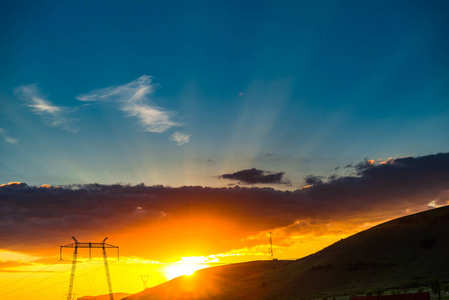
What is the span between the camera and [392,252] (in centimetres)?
19012

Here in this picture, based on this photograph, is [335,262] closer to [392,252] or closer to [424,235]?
[392,252]

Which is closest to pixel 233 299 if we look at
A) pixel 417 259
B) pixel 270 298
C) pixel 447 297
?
pixel 270 298

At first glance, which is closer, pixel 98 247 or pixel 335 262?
pixel 98 247

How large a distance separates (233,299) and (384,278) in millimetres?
66854

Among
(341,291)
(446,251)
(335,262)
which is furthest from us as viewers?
(335,262)

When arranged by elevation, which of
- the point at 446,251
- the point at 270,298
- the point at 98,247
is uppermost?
the point at 98,247

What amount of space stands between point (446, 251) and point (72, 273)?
498 feet

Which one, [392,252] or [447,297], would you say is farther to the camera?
[392,252]

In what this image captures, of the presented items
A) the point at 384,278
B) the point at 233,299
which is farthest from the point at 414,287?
the point at 233,299

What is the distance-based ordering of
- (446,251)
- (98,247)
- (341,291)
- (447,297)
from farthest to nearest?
(98,247) → (446,251) → (341,291) → (447,297)

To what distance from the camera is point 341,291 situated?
154 meters

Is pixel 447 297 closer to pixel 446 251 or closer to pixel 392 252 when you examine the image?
pixel 446 251

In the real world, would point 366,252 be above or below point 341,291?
above

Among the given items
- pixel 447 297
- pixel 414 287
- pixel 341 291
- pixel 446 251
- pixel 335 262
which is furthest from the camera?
pixel 335 262
